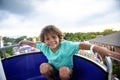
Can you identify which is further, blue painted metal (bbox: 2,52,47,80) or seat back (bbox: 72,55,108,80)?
blue painted metal (bbox: 2,52,47,80)

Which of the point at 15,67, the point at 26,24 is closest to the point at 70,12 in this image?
the point at 26,24

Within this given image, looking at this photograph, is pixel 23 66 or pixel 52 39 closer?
pixel 52 39

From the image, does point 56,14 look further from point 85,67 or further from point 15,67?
point 85,67

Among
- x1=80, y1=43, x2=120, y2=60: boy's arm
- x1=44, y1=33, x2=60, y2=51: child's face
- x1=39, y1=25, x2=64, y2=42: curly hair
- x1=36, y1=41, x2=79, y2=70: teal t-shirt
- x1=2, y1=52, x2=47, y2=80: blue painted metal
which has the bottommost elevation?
x1=2, y1=52, x2=47, y2=80: blue painted metal

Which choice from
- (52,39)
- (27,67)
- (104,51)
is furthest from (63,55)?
(27,67)

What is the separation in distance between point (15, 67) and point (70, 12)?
380cm

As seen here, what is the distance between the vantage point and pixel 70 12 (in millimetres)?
5652

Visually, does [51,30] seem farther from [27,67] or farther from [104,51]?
[27,67]

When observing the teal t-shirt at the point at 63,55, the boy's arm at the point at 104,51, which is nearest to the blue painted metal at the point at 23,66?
the teal t-shirt at the point at 63,55

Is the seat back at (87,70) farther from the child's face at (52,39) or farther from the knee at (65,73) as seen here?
the child's face at (52,39)

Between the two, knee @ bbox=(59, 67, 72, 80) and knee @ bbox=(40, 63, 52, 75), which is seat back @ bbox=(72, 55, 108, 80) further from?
knee @ bbox=(40, 63, 52, 75)

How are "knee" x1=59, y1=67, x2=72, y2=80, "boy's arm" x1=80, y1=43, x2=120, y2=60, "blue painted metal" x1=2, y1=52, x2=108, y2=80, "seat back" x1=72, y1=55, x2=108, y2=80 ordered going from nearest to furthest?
"boy's arm" x1=80, y1=43, x2=120, y2=60, "seat back" x1=72, y1=55, x2=108, y2=80, "knee" x1=59, y1=67, x2=72, y2=80, "blue painted metal" x1=2, y1=52, x2=108, y2=80

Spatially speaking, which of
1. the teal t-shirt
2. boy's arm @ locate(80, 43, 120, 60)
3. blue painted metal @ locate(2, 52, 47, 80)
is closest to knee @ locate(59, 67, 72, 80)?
the teal t-shirt

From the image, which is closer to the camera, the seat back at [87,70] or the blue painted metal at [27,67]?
the seat back at [87,70]
